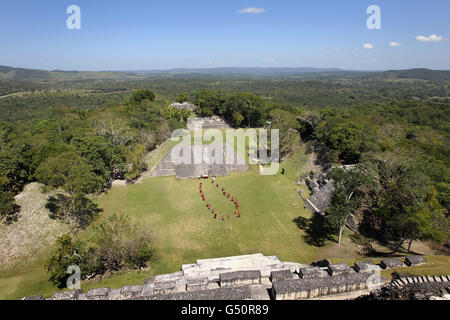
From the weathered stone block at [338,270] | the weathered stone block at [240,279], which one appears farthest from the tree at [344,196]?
the weathered stone block at [240,279]

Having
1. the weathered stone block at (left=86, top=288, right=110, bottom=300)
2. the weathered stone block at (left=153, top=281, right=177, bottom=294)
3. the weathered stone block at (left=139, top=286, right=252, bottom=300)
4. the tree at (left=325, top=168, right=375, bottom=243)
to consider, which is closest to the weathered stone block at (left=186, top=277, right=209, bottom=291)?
the weathered stone block at (left=153, top=281, right=177, bottom=294)

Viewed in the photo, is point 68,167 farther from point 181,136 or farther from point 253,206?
point 181,136

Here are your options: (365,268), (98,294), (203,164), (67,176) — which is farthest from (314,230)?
(67,176)

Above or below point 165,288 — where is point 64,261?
below

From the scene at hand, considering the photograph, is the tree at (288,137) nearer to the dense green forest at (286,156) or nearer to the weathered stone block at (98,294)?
the dense green forest at (286,156)

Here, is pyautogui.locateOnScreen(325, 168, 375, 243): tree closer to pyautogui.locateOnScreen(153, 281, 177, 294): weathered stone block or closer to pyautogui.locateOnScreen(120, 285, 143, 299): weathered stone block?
pyautogui.locateOnScreen(153, 281, 177, 294): weathered stone block

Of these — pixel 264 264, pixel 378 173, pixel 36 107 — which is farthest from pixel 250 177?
pixel 36 107

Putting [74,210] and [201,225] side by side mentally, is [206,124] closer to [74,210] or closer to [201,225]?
[201,225]
